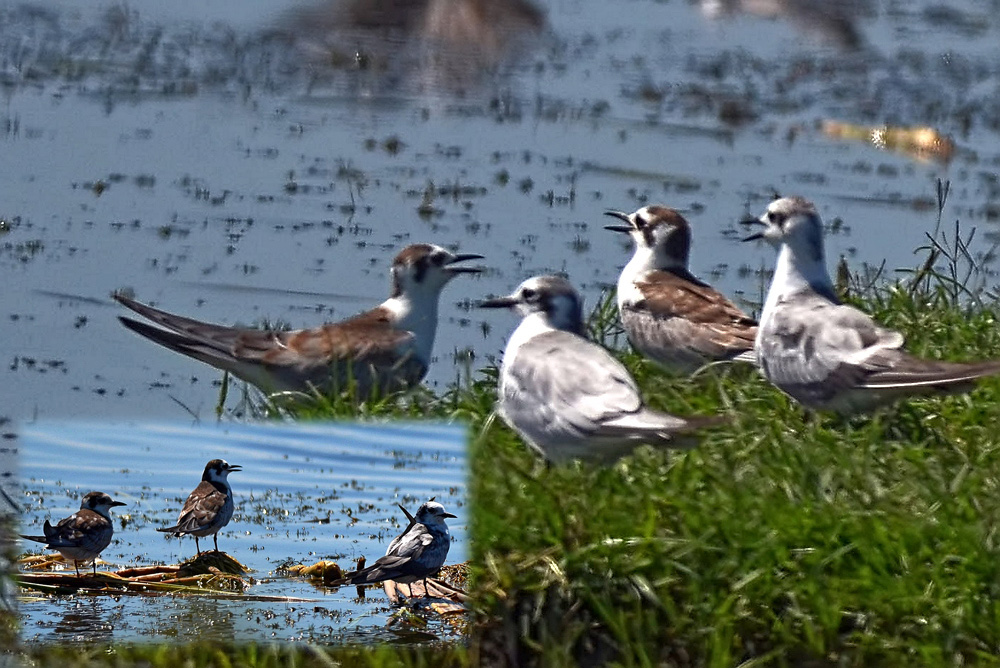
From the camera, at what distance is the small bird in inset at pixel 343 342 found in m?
8.45

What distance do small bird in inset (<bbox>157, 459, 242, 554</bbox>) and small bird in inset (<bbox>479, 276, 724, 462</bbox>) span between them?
4.17 ft

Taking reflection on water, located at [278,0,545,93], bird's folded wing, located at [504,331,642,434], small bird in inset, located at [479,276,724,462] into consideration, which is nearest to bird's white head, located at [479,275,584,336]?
small bird in inset, located at [479,276,724,462]

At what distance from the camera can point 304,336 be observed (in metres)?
8.63

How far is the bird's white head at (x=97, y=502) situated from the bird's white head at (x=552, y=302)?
92.2 inches

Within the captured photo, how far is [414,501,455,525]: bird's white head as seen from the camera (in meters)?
5.72

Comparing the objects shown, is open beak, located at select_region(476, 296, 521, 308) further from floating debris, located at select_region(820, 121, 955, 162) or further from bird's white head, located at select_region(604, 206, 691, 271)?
floating debris, located at select_region(820, 121, 955, 162)

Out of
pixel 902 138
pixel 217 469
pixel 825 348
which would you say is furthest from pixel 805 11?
pixel 217 469

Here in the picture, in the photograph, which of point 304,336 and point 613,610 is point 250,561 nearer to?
point 613,610

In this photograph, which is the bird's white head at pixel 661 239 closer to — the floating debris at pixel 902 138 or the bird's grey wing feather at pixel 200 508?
the bird's grey wing feather at pixel 200 508

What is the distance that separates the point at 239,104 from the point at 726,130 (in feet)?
12.5

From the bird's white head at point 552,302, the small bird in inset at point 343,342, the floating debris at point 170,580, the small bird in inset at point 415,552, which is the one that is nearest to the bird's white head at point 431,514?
the small bird in inset at point 415,552

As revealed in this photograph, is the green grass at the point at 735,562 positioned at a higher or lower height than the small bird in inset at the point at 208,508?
lower

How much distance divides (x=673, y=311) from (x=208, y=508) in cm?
328

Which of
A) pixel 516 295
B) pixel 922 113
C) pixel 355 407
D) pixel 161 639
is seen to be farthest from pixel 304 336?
pixel 922 113
